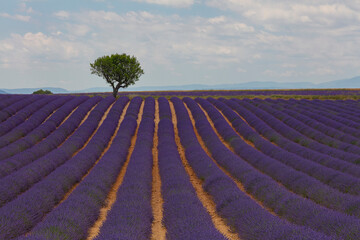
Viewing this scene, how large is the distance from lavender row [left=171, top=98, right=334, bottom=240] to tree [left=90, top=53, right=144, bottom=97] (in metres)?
25.8

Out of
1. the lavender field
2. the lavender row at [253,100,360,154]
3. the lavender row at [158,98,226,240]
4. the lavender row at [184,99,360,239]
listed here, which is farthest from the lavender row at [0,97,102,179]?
the lavender row at [253,100,360,154]

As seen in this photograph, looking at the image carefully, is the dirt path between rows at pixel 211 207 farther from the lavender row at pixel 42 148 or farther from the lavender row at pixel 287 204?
the lavender row at pixel 42 148

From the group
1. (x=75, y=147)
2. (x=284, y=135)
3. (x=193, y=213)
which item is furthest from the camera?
(x=284, y=135)

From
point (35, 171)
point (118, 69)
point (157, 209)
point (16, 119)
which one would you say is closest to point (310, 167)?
point (157, 209)

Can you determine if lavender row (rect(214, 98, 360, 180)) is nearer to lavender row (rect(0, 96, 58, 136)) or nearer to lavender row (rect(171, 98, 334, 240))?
lavender row (rect(171, 98, 334, 240))

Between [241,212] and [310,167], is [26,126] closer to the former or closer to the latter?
[310,167]

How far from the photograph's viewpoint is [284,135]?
1575 centimetres

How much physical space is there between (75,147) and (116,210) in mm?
7718

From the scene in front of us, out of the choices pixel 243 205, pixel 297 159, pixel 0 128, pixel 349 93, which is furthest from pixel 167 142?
pixel 349 93

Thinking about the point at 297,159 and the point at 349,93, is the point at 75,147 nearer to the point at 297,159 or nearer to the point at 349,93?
the point at 297,159

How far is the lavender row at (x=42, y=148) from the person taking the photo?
30.6 feet

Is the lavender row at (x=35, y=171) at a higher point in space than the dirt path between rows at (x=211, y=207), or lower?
higher

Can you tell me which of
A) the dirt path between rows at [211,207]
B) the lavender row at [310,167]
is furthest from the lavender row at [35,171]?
the lavender row at [310,167]

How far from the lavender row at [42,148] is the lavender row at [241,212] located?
5470mm
